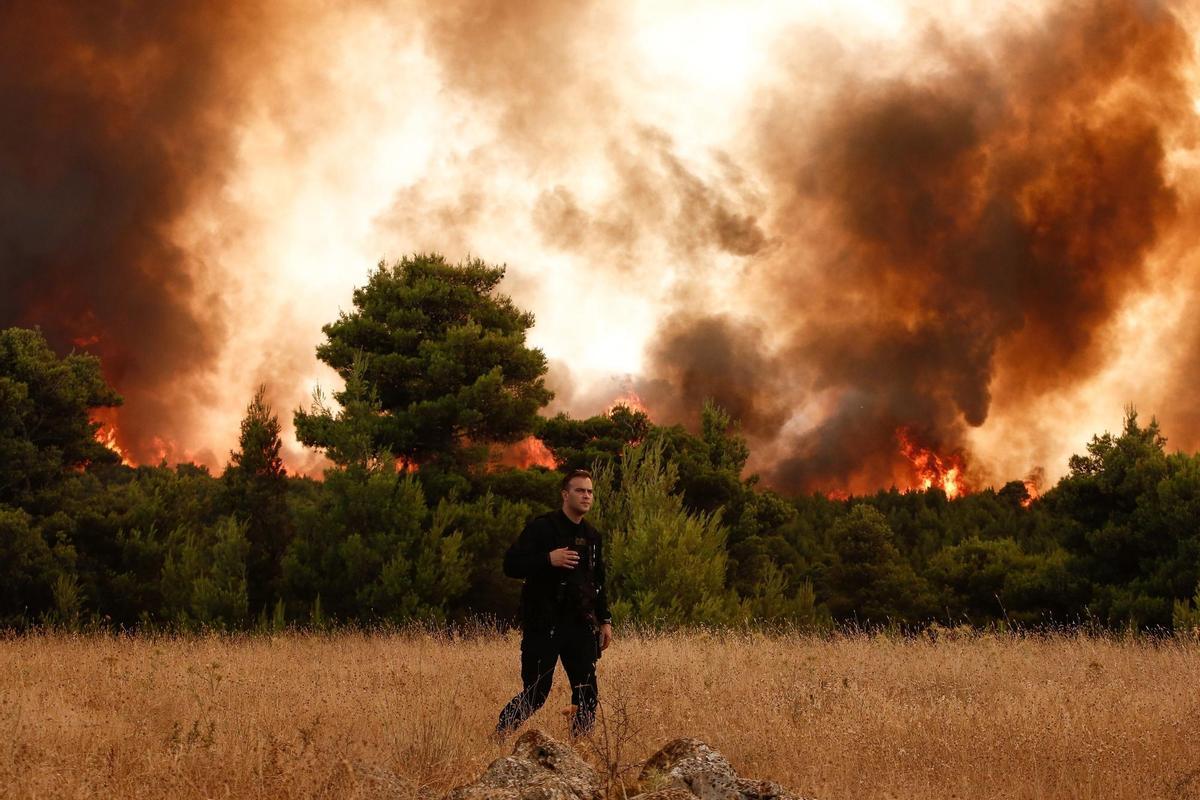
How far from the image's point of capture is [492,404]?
910 inches

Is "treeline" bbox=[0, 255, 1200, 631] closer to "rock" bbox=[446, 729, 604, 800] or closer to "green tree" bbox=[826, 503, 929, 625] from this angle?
"green tree" bbox=[826, 503, 929, 625]

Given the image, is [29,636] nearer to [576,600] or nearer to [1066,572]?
[576,600]

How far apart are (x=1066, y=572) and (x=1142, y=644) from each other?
11.5 metres

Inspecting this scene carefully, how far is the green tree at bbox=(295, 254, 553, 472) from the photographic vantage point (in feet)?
74.7

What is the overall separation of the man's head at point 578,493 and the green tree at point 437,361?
1576cm

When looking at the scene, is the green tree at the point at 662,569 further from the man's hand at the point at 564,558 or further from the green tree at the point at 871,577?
the green tree at the point at 871,577

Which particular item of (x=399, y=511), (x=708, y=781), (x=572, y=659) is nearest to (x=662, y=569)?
(x=399, y=511)

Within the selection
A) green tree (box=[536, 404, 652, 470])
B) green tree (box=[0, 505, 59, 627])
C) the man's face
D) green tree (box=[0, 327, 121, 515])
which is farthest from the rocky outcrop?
green tree (box=[536, 404, 652, 470])

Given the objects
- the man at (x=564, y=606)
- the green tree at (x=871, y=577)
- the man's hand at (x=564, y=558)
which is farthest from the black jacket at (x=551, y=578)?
the green tree at (x=871, y=577)

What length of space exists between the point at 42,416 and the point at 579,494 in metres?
20.7

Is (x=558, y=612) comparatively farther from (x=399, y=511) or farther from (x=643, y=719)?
(x=399, y=511)

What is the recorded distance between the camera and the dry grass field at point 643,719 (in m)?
6.13

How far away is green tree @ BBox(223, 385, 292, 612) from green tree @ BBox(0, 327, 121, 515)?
4156 millimetres

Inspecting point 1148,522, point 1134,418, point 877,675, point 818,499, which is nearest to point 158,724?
point 877,675
